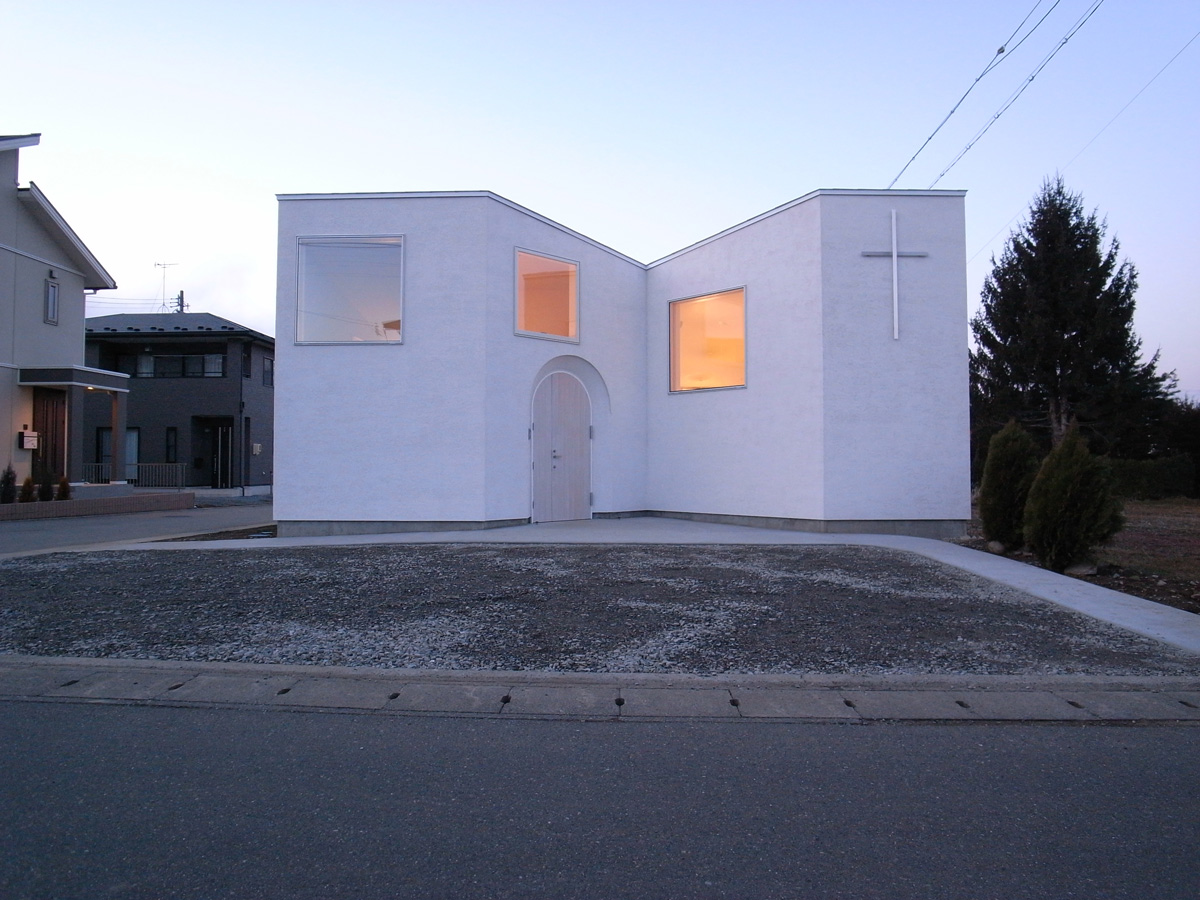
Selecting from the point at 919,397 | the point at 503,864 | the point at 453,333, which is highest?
the point at 453,333

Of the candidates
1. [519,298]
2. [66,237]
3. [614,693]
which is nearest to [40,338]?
[66,237]

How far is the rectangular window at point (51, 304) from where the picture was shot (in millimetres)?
21828

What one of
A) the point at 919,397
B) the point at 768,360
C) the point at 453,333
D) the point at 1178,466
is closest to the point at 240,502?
the point at 453,333

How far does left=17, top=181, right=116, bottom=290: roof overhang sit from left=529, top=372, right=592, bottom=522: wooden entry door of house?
16.4 metres

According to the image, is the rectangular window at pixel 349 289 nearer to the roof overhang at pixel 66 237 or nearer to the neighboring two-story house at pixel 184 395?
the roof overhang at pixel 66 237

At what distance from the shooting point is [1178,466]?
26.3m

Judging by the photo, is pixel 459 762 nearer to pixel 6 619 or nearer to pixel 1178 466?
pixel 6 619

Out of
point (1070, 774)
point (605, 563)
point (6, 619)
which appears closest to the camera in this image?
point (1070, 774)

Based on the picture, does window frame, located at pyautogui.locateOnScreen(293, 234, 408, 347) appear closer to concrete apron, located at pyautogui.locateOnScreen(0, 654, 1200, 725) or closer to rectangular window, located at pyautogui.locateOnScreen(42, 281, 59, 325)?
concrete apron, located at pyautogui.locateOnScreen(0, 654, 1200, 725)

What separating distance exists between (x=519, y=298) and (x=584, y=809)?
10150 mm

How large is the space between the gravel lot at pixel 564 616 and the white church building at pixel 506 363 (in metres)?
2.63

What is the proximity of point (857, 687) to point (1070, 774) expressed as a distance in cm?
132

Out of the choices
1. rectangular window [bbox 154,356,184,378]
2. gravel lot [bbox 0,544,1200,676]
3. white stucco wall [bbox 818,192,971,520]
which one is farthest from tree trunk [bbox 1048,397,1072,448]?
rectangular window [bbox 154,356,184,378]

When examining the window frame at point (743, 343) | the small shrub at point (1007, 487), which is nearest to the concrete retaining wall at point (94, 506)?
the window frame at point (743, 343)
